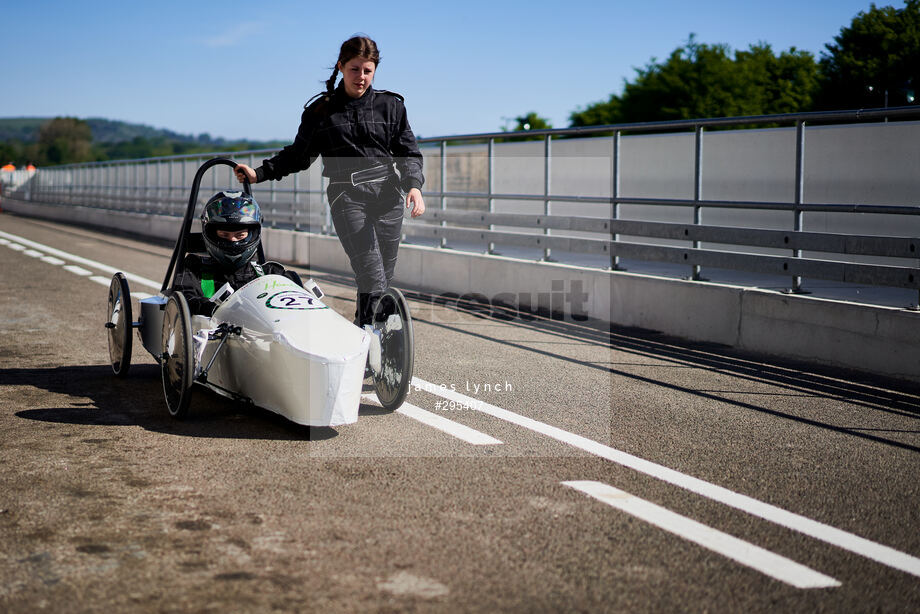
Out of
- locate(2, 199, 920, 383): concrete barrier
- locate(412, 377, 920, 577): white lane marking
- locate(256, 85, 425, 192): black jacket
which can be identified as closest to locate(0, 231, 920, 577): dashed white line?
locate(412, 377, 920, 577): white lane marking

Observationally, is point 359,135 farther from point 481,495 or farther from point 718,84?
point 718,84

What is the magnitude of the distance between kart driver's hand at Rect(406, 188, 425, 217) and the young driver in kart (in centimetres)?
79

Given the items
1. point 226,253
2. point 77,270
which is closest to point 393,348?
point 226,253

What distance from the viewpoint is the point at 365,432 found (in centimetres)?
557

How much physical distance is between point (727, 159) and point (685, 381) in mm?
14553

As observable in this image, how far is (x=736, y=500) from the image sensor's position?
4406 mm

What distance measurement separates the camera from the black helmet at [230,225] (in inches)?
246

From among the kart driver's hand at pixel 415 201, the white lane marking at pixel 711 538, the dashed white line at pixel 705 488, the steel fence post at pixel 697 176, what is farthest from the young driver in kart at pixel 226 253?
the steel fence post at pixel 697 176

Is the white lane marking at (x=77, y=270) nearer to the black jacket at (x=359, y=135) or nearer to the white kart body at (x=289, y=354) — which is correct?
the black jacket at (x=359, y=135)

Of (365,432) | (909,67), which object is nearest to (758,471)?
(365,432)

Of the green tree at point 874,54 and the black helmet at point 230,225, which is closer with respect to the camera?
the black helmet at point 230,225

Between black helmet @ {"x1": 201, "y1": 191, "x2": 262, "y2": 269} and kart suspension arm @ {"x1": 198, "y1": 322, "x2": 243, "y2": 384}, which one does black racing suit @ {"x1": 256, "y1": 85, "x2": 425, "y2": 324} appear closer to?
black helmet @ {"x1": 201, "y1": 191, "x2": 262, "y2": 269}

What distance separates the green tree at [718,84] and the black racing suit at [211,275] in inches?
2806

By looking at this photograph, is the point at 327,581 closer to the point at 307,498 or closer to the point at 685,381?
the point at 307,498
